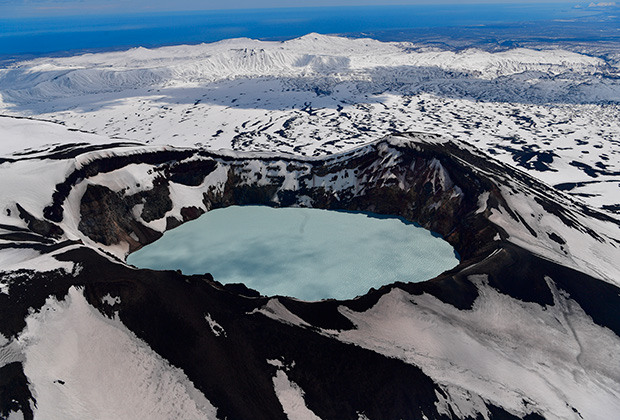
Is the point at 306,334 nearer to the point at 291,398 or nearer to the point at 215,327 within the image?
the point at 291,398

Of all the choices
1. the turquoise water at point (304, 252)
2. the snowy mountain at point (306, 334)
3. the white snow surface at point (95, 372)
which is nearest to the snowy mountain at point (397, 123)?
the snowy mountain at point (306, 334)

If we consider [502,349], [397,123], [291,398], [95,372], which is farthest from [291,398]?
[397,123]

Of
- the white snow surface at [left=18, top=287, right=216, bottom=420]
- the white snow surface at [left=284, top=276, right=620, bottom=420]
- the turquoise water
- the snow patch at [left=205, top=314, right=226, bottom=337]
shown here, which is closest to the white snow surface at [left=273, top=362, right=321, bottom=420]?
the white snow surface at [left=18, top=287, right=216, bottom=420]

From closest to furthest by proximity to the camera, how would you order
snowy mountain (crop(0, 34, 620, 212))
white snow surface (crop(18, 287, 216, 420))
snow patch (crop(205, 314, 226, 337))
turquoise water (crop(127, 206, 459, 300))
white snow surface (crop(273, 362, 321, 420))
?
white snow surface (crop(18, 287, 216, 420)) → white snow surface (crop(273, 362, 321, 420)) → snow patch (crop(205, 314, 226, 337)) → turquoise water (crop(127, 206, 459, 300)) → snowy mountain (crop(0, 34, 620, 212))

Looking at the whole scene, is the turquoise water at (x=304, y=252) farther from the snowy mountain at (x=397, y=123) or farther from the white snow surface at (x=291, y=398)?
the snowy mountain at (x=397, y=123)

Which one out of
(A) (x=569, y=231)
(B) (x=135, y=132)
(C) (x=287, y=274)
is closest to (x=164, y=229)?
(C) (x=287, y=274)

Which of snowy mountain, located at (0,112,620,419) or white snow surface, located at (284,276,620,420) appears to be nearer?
snowy mountain, located at (0,112,620,419)

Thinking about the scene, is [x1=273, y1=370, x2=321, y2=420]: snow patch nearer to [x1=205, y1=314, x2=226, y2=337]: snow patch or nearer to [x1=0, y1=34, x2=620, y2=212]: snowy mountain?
[x1=205, y1=314, x2=226, y2=337]: snow patch
